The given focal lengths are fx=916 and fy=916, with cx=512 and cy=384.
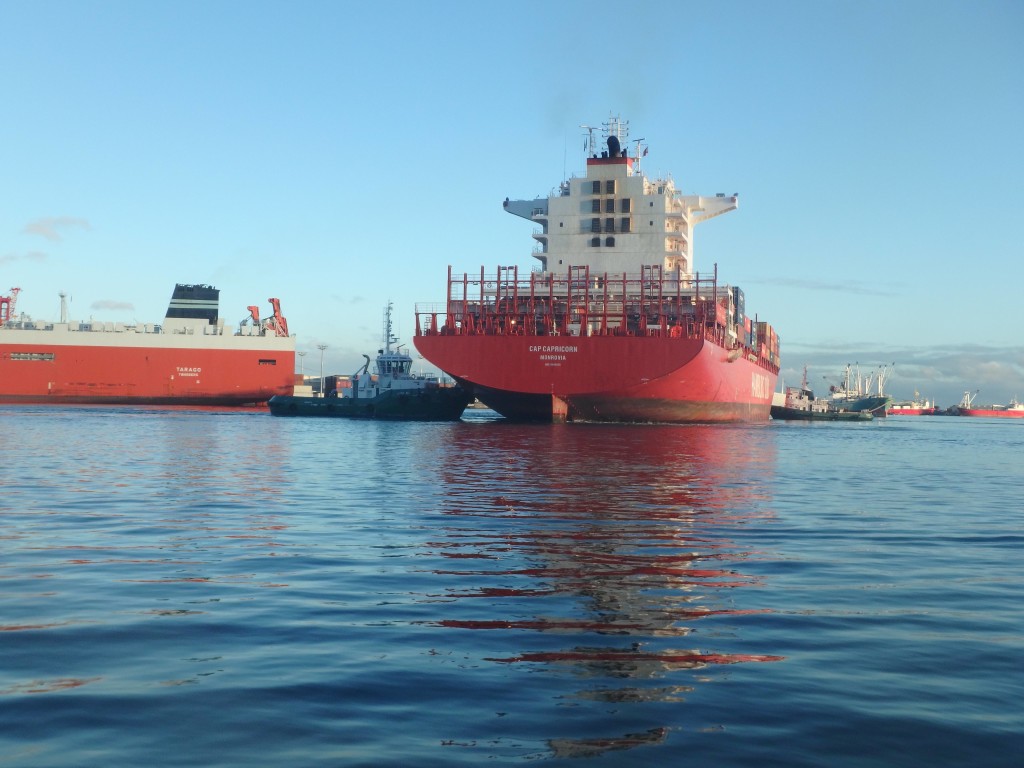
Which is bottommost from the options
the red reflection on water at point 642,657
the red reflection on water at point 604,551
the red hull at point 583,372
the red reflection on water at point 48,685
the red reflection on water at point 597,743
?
the red reflection on water at point 48,685

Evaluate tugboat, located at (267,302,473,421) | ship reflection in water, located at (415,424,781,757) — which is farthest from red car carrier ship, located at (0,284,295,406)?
ship reflection in water, located at (415,424,781,757)

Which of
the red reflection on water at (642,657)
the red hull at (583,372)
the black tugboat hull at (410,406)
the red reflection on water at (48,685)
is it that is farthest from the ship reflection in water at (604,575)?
the black tugboat hull at (410,406)

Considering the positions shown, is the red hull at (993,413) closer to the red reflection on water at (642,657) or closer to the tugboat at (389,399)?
the tugboat at (389,399)

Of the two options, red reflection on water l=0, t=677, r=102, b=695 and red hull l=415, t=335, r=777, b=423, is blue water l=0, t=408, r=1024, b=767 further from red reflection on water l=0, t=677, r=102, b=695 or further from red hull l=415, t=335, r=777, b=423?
red hull l=415, t=335, r=777, b=423

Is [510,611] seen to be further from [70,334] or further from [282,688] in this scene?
[70,334]

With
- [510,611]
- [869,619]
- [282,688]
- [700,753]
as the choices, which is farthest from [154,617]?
[869,619]

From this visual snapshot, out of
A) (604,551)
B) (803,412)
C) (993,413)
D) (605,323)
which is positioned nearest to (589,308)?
(605,323)

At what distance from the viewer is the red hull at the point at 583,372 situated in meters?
38.6

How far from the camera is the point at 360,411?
54812 millimetres

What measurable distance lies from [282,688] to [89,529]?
645 centimetres

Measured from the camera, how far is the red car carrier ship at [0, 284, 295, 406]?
65562 millimetres

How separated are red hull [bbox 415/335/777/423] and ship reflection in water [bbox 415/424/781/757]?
20646 mm

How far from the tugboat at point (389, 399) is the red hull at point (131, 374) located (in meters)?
12.6

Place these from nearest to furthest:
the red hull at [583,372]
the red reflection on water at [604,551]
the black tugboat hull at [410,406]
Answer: the red reflection on water at [604,551]
the red hull at [583,372]
the black tugboat hull at [410,406]
